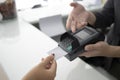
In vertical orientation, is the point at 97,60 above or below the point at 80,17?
below

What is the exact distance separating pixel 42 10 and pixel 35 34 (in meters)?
0.34

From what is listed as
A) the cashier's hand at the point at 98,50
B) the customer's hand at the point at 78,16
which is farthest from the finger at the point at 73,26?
the cashier's hand at the point at 98,50

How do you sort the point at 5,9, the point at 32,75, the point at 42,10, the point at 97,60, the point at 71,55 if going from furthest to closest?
the point at 42,10 → the point at 5,9 → the point at 97,60 → the point at 71,55 → the point at 32,75

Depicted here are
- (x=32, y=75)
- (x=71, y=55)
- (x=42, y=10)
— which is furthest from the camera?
(x=42, y=10)

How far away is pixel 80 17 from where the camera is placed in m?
0.97

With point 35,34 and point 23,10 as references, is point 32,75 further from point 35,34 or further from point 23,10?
point 23,10

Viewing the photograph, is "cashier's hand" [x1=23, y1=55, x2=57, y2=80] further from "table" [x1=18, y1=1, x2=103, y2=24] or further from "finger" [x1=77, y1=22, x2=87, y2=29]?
"table" [x1=18, y1=1, x2=103, y2=24]

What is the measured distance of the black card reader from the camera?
70 centimetres

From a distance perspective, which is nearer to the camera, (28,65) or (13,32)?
(28,65)

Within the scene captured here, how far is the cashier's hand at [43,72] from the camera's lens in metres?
0.60

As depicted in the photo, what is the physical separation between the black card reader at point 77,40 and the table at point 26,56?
53mm

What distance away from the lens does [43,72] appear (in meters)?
0.60

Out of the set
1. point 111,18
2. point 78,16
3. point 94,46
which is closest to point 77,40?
point 94,46

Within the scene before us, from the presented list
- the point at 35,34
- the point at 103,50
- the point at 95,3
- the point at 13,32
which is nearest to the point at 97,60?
the point at 103,50
